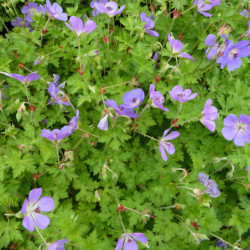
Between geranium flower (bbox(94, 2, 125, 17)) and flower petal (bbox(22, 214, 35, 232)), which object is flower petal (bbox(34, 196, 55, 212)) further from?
geranium flower (bbox(94, 2, 125, 17))

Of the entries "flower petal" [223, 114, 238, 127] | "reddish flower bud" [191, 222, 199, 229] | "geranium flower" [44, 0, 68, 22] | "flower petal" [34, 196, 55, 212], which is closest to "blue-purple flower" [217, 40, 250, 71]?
"flower petal" [223, 114, 238, 127]

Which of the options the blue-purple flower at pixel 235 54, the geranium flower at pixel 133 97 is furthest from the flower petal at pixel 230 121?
the geranium flower at pixel 133 97

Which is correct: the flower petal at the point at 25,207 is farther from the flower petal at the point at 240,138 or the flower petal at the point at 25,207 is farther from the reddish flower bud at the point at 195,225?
the flower petal at the point at 240,138

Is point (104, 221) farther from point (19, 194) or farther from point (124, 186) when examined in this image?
point (19, 194)

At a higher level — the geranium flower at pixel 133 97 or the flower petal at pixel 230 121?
the geranium flower at pixel 133 97

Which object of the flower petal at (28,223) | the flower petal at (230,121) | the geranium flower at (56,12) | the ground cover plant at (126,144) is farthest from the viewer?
the geranium flower at (56,12)

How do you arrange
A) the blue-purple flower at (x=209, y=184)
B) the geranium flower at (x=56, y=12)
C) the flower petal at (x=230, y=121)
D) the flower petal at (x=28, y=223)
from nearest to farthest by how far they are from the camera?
1. the flower petal at (x=28, y=223)
2. the flower petal at (x=230, y=121)
3. the blue-purple flower at (x=209, y=184)
4. the geranium flower at (x=56, y=12)

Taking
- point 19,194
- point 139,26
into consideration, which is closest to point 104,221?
point 19,194
